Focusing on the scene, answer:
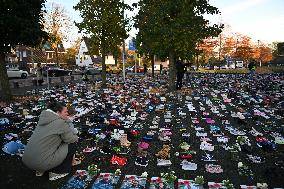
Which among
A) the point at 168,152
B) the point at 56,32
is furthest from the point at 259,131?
the point at 56,32

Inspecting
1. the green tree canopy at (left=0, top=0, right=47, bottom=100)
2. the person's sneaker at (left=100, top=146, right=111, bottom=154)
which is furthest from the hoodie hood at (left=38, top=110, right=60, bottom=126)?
the green tree canopy at (left=0, top=0, right=47, bottom=100)

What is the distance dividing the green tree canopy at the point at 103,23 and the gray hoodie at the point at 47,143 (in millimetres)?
15577

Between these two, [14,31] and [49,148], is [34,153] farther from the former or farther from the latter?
[14,31]

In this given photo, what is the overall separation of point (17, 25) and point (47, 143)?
36.5 ft

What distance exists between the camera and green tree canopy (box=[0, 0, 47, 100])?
46.1ft

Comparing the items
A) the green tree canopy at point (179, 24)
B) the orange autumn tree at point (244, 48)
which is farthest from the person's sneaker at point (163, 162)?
the orange autumn tree at point (244, 48)

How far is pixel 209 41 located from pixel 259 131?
56.4 m

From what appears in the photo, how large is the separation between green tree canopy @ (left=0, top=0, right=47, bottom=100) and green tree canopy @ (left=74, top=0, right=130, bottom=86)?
443 cm

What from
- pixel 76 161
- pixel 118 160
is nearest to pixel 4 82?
pixel 76 161

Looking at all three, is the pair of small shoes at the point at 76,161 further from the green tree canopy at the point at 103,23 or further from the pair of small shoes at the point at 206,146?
the green tree canopy at the point at 103,23

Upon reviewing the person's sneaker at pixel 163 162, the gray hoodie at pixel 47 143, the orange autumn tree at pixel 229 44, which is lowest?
the person's sneaker at pixel 163 162

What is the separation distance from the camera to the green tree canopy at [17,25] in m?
14.1

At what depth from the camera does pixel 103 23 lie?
2017 centimetres

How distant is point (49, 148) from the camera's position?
5.35 meters
